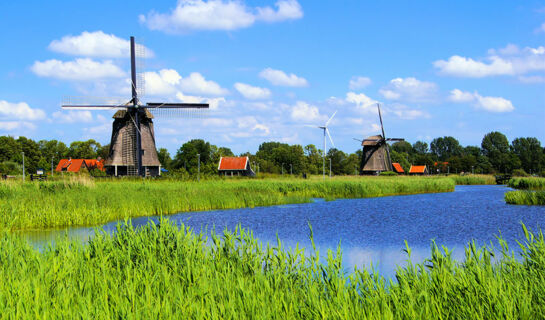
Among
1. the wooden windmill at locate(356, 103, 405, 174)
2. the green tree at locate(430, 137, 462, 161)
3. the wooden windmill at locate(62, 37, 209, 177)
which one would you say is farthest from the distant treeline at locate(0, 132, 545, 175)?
the wooden windmill at locate(62, 37, 209, 177)

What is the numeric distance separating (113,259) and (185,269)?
1444mm

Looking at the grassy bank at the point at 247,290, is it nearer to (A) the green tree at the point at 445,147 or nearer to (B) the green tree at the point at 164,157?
(B) the green tree at the point at 164,157

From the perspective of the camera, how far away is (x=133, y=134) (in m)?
35.2

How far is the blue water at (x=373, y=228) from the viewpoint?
1071 centimetres

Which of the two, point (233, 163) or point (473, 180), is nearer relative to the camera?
A: point (473, 180)

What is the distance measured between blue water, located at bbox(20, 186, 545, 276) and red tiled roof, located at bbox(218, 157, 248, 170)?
43362 millimetres

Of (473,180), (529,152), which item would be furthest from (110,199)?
(529,152)

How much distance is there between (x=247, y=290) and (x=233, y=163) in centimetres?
6103

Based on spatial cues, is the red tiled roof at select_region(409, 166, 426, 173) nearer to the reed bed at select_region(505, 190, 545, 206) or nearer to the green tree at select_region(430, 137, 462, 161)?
the green tree at select_region(430, 137, 462, 161)

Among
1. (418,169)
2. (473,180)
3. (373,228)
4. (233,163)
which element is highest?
(233,163)

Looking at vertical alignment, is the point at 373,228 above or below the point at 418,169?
below

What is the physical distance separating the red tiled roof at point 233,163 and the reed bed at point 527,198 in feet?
140

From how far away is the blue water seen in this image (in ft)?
35.1

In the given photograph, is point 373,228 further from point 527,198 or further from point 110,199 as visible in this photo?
point 527,198
